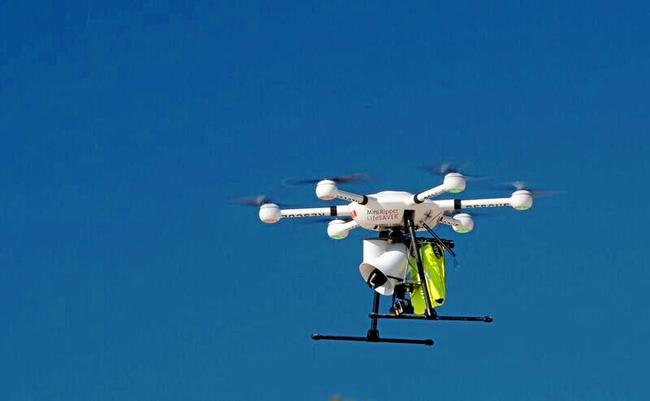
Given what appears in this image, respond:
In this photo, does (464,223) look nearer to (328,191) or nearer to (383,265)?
(383,265)

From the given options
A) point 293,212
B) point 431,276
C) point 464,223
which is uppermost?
point 464,223

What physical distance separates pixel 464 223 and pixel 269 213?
17.3 ft

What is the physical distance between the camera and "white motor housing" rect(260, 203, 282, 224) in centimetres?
4506

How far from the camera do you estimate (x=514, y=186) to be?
44.3 meters

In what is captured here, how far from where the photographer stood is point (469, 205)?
4469cm

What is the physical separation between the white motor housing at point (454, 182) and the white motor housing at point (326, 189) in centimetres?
269

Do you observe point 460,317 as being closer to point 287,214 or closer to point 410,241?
point 410,241

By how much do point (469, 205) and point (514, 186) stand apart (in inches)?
49.8

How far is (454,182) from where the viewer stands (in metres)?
42.3

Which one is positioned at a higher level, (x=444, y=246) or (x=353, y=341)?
(x=444, y=246)

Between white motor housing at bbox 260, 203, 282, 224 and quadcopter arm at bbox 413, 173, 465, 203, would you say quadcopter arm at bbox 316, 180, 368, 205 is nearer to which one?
quadcopter arm at bbox 413, 173, 465, 203

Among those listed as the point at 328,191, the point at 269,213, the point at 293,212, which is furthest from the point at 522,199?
the point at 269,213

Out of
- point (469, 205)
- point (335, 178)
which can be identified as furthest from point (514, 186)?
point (335, 178)

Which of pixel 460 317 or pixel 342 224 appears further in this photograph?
pixel 342 224
